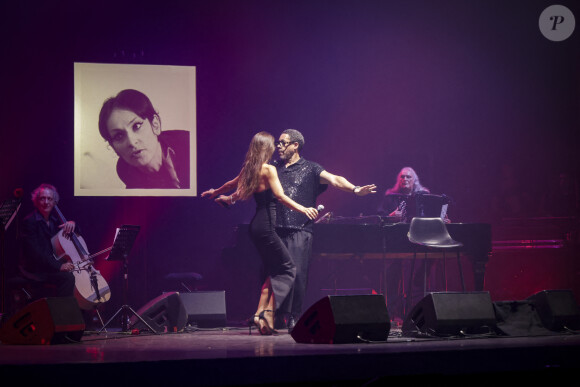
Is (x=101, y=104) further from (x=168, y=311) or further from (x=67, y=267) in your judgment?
(x=168, y=311)

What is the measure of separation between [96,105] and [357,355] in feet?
20.8

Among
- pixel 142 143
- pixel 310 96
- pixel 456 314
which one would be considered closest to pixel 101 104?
pixel 142 143

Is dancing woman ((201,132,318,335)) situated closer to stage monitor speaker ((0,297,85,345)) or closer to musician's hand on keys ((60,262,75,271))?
stage monitor speaker ((0,297,85,345))

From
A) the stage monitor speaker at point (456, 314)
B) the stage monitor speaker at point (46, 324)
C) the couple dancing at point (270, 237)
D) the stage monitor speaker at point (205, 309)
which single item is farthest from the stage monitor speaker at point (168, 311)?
the stage monitor speaker at point (456, 314)

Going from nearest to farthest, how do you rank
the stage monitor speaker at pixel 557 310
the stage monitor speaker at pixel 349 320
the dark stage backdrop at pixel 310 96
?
the stage monitor speaker at pixel 349 320, the stage monitor speaker at pixel 557 310, the dark stage backdrop at pixel 310 96

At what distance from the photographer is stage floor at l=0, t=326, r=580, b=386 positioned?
3.51 m

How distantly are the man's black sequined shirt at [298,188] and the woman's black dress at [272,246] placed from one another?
1.22 ft

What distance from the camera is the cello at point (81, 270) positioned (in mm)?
7629

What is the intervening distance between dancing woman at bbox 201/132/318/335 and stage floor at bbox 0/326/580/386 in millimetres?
1259

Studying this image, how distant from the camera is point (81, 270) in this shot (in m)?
7.72

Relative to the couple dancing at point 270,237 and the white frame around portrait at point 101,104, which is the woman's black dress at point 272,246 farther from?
the white frame around portrait at point 101,104

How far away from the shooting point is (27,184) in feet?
29.1

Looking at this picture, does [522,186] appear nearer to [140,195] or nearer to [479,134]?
[479,134]

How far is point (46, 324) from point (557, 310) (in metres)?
3.77
